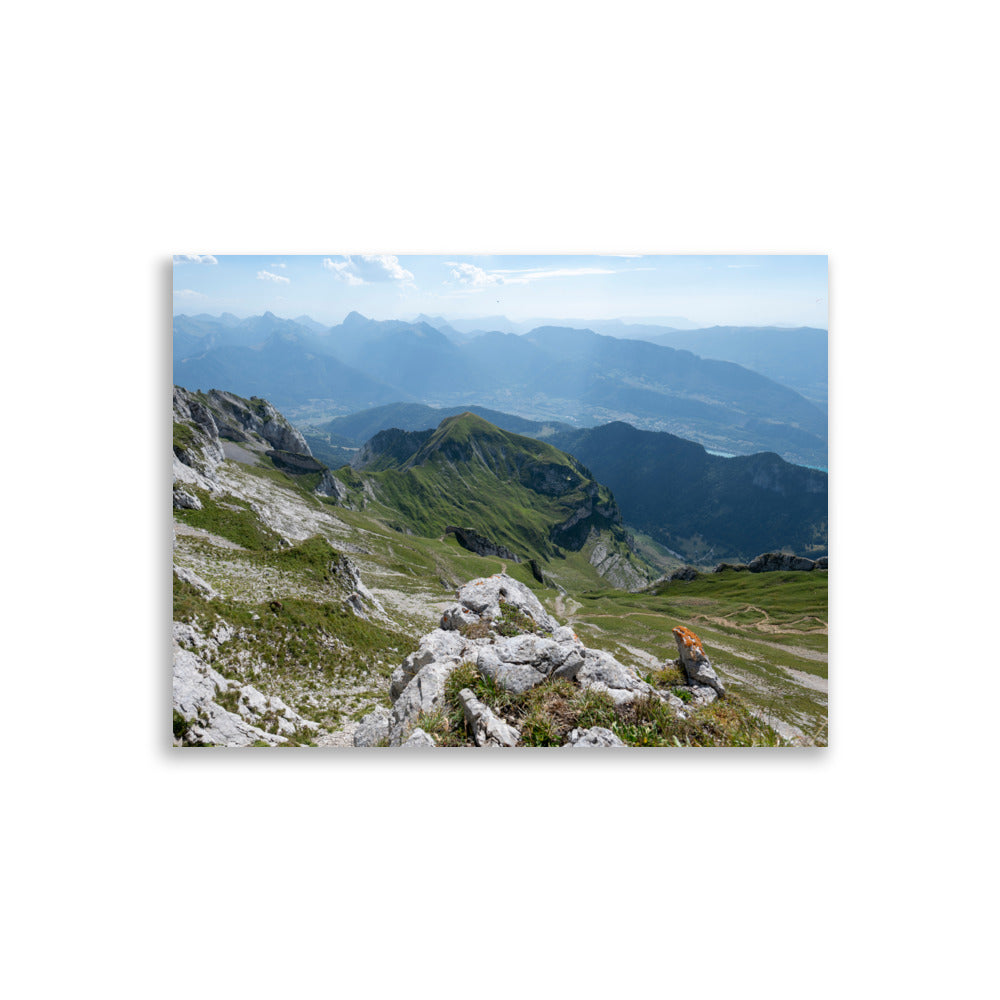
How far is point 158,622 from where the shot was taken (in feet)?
25.3

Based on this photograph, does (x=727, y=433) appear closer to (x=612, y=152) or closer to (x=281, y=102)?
(x=612, y=152)

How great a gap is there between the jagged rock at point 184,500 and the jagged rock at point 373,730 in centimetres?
521

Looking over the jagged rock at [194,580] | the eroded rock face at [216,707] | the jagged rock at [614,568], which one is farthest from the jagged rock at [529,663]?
the jagged rock at [614,568]

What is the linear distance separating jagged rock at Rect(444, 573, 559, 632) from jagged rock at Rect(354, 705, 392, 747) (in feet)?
7.43

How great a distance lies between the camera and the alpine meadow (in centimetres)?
713

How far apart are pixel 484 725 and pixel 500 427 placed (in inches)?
497

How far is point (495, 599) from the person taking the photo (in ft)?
30.1

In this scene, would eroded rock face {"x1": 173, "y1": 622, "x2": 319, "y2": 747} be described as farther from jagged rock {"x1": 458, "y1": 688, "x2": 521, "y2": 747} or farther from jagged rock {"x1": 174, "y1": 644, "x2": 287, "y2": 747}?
jagged rock {"x1": 458, "y1": 688, "x2": 521, "y2": 747}

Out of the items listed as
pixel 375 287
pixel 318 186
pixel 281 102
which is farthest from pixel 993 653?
pixel 281 102

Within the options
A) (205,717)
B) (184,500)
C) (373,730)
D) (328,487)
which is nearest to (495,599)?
(373,730)

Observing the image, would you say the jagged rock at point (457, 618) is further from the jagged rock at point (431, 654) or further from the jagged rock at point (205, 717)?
the jagged rock at point (205, 717)

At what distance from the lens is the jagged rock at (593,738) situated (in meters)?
6.95

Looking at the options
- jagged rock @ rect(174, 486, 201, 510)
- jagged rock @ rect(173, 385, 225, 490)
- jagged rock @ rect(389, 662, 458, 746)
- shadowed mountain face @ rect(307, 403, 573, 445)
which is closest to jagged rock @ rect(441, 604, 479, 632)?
jagged rock @ rect(389, 662, 458, 746)

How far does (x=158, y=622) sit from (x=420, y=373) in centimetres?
1055
